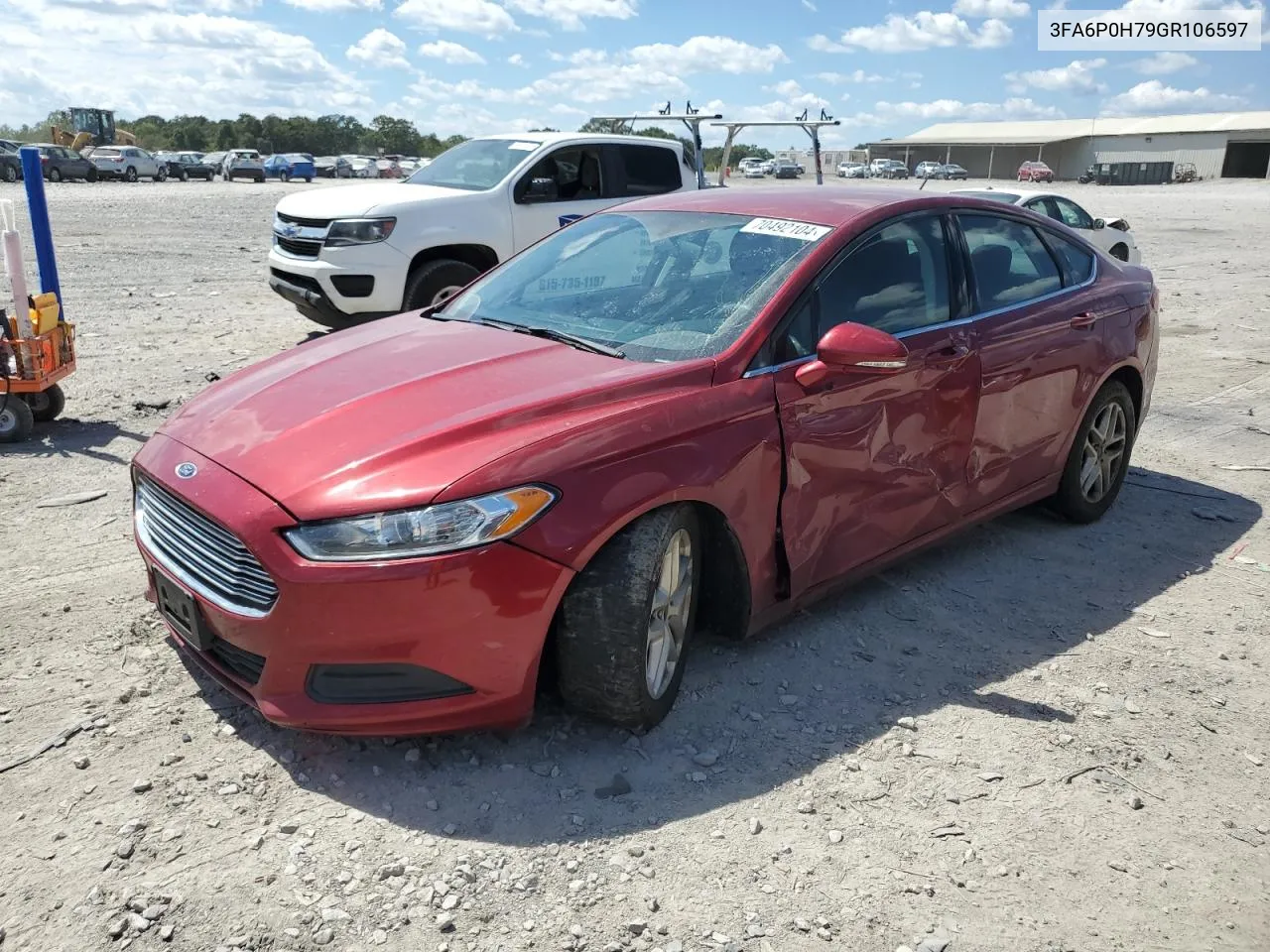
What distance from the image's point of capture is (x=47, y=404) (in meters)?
6.30

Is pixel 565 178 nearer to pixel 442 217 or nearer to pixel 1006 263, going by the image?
pixel 442 217

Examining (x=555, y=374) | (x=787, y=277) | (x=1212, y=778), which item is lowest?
(x=1212, y=778)

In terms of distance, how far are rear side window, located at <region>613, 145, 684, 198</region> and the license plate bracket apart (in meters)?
7.57

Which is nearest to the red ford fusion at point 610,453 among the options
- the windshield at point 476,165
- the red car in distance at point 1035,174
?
the windshield at point 476,165

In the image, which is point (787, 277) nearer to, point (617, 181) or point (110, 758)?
point (110, 758)

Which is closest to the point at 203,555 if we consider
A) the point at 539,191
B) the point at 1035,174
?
the point at 539,191

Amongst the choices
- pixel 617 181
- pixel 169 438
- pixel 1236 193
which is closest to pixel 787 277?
pixel 169 438

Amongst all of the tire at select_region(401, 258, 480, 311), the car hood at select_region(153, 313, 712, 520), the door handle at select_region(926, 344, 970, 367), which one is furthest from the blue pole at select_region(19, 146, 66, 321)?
the door handle at select_region(926, 344, 970, 367)

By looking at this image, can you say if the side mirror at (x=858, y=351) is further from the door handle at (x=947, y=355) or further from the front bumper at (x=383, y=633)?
the front bumper at (x=383, y=633)

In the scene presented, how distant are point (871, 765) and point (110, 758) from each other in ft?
7.44

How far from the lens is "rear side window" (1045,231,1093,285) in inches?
195

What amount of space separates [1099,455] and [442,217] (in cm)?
578

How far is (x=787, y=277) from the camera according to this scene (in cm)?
363

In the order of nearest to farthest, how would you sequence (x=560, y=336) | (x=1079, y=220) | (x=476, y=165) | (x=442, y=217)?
(x=560, y=336)
(x=442, y=217)
(x=476, y=165)
(x=1079, y=220)
